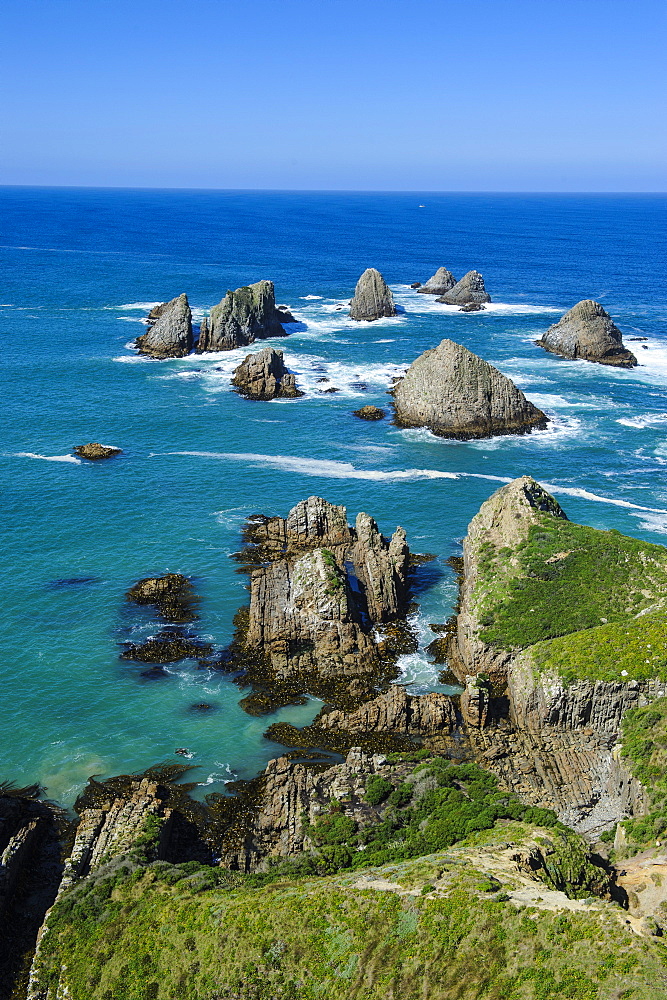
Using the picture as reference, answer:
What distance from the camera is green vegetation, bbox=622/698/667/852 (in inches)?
1293

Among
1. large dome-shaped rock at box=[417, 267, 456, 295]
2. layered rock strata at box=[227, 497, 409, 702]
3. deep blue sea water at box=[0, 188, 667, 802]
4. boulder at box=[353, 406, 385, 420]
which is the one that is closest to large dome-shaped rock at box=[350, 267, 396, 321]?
deep blue sea water at box=[0, 188, 667, 802]

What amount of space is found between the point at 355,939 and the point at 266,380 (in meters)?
82.6

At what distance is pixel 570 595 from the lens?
164 ft

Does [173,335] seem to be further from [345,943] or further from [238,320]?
[345,943]

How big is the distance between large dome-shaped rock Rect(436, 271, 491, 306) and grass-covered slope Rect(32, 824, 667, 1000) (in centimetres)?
13886

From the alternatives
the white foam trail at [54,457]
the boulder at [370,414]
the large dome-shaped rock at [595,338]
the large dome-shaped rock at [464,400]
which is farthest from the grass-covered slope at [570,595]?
the large dome-shaped rock at [595,338]

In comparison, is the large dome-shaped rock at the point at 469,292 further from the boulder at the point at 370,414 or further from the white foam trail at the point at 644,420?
the boulder at the point at 370,414

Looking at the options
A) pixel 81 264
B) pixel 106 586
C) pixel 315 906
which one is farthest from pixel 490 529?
A: pixel 81 264

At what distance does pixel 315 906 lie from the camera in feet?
93.6

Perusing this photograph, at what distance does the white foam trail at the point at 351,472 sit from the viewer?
248 ft

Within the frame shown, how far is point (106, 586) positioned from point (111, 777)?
63.2 feet

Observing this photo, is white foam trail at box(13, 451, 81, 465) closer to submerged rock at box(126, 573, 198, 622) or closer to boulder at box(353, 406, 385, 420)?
submerged rock at box(126, 573, 198, 622)

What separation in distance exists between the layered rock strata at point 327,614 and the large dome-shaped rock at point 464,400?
34903 millimetres

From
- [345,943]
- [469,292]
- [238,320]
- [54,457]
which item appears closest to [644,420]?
[238,320]
